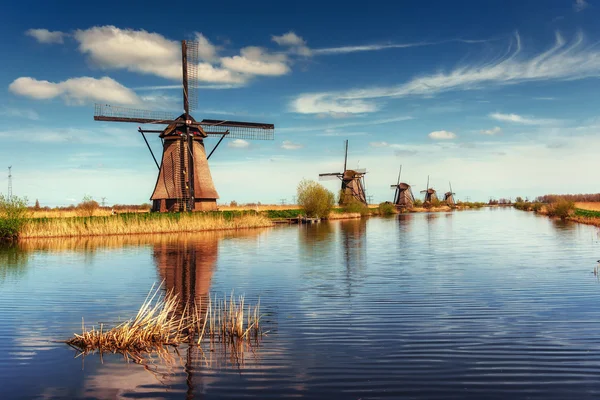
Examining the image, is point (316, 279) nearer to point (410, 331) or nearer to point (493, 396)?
point (410, 331)

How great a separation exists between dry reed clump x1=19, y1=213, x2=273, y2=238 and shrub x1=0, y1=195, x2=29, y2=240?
49 cm

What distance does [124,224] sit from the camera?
113ft

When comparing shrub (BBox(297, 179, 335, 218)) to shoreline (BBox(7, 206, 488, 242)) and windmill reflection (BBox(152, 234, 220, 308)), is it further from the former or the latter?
windmill reflection (BBox(152, 234, 220, 308))

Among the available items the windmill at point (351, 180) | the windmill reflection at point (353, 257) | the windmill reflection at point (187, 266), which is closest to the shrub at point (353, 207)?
the windmill at point (351, 180)

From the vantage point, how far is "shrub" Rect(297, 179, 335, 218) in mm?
53312

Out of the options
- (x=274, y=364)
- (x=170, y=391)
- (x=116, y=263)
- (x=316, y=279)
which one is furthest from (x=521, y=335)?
(x=116, y=263)

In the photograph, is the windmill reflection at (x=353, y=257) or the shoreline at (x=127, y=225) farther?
the shoreline at (x=127, y=225)

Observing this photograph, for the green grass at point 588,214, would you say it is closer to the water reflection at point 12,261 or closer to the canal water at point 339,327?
the canal water at point 339,327

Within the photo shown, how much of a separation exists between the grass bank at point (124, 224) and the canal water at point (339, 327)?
13438 millimetres

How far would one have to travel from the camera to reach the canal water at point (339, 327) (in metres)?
6.08

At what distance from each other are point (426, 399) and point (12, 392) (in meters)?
4.99

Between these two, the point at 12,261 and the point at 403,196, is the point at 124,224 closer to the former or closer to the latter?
the point at 12,261

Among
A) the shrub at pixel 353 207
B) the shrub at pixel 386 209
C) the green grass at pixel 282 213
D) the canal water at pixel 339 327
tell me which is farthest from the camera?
the shrub at pixel 386 209

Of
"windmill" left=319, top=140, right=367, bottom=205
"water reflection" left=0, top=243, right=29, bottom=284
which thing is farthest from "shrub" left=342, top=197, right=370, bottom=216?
"water reflection" left=0, top=243, right=29, bottom=284
